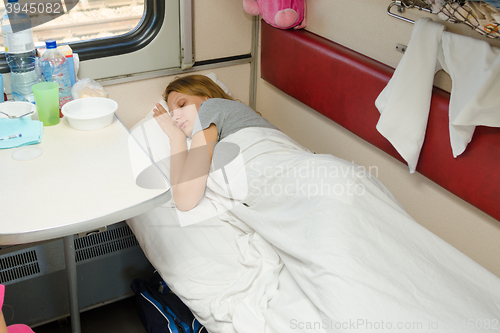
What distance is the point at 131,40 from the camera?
2223 millimetres

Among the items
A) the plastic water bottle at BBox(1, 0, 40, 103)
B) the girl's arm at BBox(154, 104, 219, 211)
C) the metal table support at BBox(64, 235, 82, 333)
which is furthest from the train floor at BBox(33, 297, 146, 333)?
the plastic water bottle at BBox(1, 0, 40, 103)

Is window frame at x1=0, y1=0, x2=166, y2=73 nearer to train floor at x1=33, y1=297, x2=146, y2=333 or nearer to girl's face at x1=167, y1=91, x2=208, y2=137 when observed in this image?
girl's face at x1=167, y1=91, x2=208, y2=137

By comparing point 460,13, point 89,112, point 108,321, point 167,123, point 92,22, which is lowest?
point 108,321

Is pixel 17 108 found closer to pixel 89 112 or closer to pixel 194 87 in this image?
pixel 89 112

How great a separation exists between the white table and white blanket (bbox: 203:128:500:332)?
0.46 metres

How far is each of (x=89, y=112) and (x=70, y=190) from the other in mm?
558

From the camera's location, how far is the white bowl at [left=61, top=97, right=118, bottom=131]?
5.50 feet

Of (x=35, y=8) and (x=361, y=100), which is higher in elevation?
(x=35, y=8)

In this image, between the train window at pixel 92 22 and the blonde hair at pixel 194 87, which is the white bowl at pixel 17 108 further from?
the blonde hair at pixel 194 87

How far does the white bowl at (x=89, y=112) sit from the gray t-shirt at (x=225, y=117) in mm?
388

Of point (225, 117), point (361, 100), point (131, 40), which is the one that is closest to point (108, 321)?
point (225, 117)

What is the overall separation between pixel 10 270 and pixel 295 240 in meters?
1.22

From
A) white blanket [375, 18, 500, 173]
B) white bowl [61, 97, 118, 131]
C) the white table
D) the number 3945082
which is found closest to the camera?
the white table

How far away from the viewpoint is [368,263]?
1.33 meters
